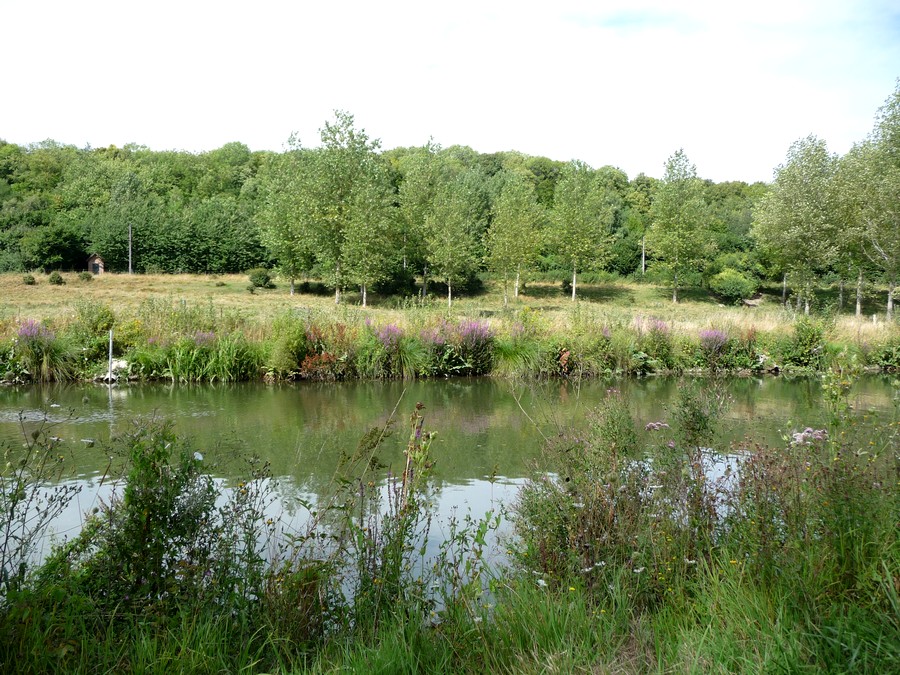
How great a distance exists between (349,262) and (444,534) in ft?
98.0

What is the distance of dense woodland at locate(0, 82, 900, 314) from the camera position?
34469mm

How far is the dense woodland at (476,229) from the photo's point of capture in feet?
113

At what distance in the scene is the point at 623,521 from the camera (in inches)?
161

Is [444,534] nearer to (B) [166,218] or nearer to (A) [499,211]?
(A) [499,211]

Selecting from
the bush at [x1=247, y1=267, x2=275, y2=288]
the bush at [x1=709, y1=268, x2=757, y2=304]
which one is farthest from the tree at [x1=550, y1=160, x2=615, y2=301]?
the bush at [x1=247, y1=267, x2=275, y2=288]

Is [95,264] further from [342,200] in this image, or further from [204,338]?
[204,338]

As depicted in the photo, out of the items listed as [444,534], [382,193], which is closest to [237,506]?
[444,534]

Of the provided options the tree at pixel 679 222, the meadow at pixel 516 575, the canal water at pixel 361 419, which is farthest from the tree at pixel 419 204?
the meadow at pixel 516 575

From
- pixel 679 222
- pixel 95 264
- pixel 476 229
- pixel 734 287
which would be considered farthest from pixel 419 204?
pixel 95 264

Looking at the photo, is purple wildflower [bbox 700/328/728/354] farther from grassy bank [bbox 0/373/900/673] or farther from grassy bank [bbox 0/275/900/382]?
grassy bank [bbox 0/373/900/673]

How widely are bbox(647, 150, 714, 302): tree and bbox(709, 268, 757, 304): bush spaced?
2018 millimetres

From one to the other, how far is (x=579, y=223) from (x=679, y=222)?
6.26 metres

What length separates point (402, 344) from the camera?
16719 millimetres

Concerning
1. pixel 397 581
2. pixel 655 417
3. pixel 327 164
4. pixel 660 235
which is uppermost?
pixel 327 164
